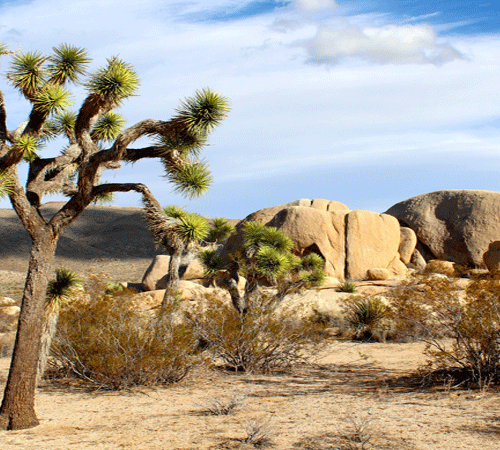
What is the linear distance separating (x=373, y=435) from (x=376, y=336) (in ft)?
29.1

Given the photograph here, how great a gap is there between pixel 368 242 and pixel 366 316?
310 inches

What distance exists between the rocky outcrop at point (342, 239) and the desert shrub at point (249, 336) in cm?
1028

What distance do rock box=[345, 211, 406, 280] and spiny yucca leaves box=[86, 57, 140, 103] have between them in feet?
50.9

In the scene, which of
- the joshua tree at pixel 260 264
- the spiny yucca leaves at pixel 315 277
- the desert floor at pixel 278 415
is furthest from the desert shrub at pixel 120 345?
the spiny yucca leaves at pixel 315 277

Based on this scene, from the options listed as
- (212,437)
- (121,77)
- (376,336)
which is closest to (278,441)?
(212,437)

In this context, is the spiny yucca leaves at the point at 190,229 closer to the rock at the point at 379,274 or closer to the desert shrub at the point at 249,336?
the desert shrub at the point at 249,336

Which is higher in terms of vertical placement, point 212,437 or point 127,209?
point 127,209

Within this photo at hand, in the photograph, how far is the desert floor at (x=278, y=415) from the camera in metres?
5.84

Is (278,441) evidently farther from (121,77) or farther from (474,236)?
(474,236)

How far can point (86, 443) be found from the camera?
6.00m

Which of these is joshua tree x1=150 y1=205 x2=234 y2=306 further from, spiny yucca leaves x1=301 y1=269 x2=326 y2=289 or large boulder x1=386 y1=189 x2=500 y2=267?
large boulder x1=386 y1=189 x2=500 y2=267

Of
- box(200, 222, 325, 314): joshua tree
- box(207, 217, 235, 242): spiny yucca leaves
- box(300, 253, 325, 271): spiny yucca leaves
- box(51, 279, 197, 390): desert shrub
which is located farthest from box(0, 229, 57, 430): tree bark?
→ box(300, 253, 325, 271): spiny yucca leaves

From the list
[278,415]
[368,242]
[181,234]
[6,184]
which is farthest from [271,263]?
[368,242]

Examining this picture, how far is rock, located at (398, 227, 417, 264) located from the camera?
24.1 meters
